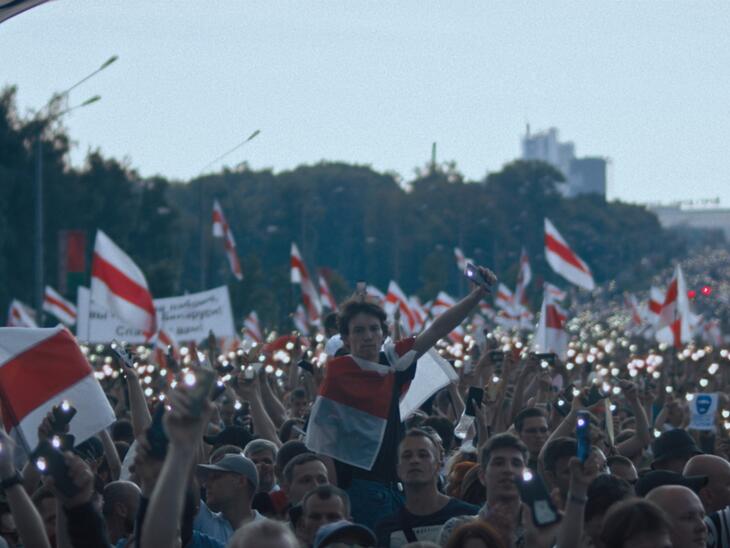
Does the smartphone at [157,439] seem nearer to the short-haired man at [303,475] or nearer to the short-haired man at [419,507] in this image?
the short-haired man at [419,507]

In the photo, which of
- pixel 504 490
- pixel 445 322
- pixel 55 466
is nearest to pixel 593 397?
pixel 445 322

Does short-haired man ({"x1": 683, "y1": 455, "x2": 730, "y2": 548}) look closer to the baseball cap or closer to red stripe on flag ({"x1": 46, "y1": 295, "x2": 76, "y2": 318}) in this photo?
the baseball cap

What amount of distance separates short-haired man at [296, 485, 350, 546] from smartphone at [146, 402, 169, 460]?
1573 mm

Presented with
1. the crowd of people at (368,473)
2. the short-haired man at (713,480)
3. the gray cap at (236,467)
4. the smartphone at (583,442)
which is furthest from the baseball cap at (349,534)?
the short-haired man at (713,480)

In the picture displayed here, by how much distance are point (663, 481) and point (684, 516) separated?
1.16 m

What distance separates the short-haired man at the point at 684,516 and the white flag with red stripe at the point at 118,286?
1264cm

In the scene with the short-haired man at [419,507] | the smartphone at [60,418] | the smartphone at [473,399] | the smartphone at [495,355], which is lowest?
the short-haired man at [419,507]

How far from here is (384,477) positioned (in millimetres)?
8000

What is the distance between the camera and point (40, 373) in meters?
8.53

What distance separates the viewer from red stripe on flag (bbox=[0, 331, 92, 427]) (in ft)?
27.3

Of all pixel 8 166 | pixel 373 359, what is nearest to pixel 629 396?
pixel 373 359

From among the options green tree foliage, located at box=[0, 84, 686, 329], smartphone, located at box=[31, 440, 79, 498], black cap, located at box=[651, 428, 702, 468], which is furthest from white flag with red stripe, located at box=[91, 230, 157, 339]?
green tree foliage, located at box=[0, 84, 686, 329]

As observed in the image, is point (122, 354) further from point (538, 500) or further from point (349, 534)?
point (538, 500)

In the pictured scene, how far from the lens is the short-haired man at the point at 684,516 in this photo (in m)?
6.32
